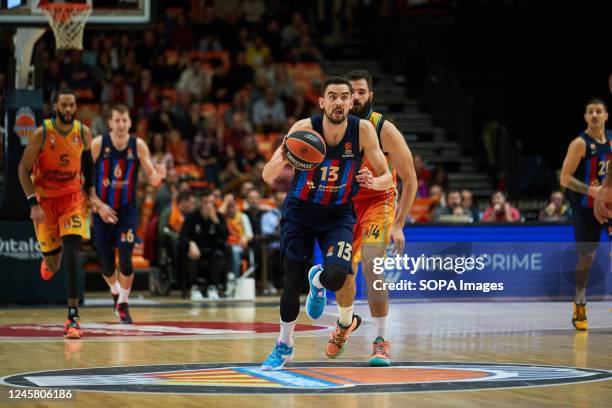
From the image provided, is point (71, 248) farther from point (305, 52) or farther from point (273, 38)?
point (305, 52)

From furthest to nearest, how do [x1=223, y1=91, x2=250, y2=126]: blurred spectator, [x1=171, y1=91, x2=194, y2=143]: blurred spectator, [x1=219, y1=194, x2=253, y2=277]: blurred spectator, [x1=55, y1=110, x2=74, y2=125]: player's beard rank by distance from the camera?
[x1=223, y1=91, x2=250, y2=126]: blurred spectator < [x1=171, y1=91, x2=194, y2=143]: blurred spectator < [x1=219, y1=194, x2=253, y2=277]: blurred spectator < [x1=55, y1=110, x2=74, y2=125]: player's beard

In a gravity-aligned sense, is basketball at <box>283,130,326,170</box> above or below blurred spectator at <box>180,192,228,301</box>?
above

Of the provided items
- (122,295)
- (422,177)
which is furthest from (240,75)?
(122,295)

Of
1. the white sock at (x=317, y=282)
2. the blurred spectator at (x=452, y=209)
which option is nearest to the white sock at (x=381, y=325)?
the white sock at (x=317, y=282)

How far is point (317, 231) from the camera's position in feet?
27.0

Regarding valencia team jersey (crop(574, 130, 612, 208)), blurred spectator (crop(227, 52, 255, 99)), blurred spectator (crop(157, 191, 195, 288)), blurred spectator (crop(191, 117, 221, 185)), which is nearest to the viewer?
valencia team jersey (crop(574, 130, 612, 208))

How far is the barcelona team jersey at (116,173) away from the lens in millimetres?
12633

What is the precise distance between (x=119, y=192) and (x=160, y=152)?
8227mm

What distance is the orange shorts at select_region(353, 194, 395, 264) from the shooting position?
8.84m

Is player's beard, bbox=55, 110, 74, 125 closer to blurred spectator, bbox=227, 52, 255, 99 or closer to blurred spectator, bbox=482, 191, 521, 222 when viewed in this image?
blurred spectator, bbox=482, 191, 521, 222

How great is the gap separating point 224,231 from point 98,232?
577 centimetres

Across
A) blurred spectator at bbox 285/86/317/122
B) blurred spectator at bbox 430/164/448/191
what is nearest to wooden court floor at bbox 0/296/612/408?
blurred spectator at bbox 430/164/448/191

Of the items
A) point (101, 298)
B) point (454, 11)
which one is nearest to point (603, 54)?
point (454, 11)

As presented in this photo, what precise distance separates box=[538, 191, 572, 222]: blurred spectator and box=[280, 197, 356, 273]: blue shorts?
10.1 metres
